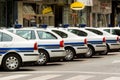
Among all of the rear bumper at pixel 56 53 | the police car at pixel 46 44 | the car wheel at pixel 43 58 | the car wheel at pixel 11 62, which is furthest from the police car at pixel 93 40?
the car wheel at pixel 11 62

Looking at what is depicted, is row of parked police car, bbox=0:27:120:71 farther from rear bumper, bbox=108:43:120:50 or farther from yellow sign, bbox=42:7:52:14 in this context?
yellow sign, bbox=42:7:52:14

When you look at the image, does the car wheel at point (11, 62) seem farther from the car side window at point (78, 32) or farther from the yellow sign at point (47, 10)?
the yellow sign at point (47, 10)

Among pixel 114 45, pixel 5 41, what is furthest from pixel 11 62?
pixel 114 45

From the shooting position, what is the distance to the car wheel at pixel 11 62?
16.3 metres

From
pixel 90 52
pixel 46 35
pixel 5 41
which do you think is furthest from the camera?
pixel 90 52

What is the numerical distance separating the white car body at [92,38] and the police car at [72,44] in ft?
5.95

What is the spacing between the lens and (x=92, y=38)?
2427 cm

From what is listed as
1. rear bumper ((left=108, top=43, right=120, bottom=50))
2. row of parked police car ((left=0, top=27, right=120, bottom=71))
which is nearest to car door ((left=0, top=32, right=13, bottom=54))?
row of parked police car ((left=0, top=27, right=120, bottom=71))

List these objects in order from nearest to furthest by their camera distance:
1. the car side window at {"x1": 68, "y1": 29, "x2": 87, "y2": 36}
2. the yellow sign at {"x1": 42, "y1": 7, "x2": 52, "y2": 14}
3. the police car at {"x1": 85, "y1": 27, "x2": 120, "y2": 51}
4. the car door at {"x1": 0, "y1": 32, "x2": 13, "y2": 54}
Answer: the car door at {"x1": 0, "y1": 32, "x2": 13, "y2": 54}
the car side window at {"x1": 68, "y1": 29, "x2": 87, "y2": 36}
the police car at {"x1": 85, "y1": 27, "x2": 120, "y2": 51}
the yellow sign at {"x1": 42, "y1": 7, "x2": 52, "y2": 14}

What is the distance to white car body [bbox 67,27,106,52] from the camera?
79.0 feet

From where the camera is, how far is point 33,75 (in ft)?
49.5

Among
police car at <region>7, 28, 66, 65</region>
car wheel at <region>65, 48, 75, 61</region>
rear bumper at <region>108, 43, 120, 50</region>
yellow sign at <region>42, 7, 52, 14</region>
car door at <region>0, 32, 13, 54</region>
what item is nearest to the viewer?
car door at <region>0, 32, 13, 54</region>

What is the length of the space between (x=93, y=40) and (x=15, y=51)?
28.1 feet

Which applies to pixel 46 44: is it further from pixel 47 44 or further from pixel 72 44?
pixel 72 44
